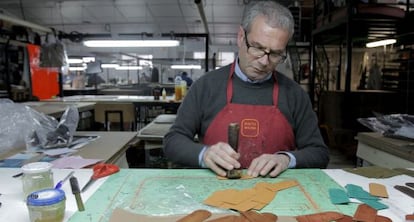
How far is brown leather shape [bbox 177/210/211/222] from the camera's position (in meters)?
0.76

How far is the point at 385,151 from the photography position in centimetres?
208

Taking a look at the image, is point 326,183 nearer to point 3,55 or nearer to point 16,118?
point 16,118

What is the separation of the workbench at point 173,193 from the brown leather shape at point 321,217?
0.04 meters

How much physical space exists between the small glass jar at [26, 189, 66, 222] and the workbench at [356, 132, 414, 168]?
1799mm

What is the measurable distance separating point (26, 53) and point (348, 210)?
6.68 m

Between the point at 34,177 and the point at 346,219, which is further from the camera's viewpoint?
the point at 34,177

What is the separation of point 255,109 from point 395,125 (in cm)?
135

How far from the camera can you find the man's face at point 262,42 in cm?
122

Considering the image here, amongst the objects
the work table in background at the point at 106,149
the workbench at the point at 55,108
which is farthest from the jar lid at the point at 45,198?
the workbench at the point at 55,108

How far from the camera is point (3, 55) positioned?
5266 millimetres

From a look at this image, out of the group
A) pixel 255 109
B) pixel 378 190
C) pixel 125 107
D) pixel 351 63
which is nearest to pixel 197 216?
pixel 378 190

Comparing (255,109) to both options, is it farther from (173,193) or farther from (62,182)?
(62,182)

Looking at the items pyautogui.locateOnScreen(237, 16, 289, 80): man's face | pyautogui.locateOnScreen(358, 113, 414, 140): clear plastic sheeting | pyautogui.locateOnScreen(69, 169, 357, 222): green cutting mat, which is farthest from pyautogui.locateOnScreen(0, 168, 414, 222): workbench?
pyautogui.locateOnScreen(358, 113, 414, 140): clear plastic sheeting

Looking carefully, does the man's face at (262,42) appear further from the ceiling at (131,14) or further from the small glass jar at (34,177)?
the ceiling at (131,14)
